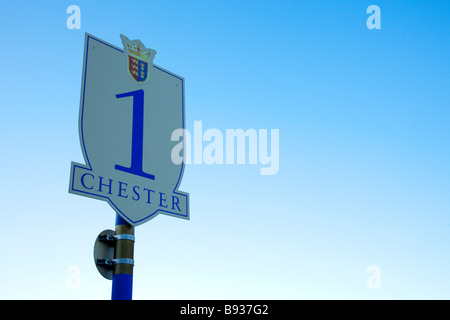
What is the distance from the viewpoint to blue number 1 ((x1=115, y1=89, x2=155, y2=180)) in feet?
19.5

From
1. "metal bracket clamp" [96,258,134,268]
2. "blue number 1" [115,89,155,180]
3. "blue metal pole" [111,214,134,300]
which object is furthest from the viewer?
"blue number 1" [115,89,155,180]

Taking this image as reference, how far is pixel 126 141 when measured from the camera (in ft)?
19.6

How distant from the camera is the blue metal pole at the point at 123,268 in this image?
215 inches

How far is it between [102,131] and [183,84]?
1461 mm

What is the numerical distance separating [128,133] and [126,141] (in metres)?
0.11

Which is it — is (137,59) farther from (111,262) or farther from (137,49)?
(111,262)

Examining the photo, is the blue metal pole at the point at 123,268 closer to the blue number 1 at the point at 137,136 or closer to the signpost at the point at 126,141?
the signpost at the point at 126,141

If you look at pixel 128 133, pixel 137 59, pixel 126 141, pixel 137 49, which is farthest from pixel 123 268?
pixel 137 49

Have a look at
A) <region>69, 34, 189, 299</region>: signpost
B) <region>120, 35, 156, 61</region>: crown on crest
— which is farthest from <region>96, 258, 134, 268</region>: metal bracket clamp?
<region>120, 35, 156, 61</region>: crown on crest

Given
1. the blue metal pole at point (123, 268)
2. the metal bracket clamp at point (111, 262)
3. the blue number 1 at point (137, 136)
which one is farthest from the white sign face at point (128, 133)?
the metal bracket clamp at point (111, 262)

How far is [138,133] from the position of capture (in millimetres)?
6148

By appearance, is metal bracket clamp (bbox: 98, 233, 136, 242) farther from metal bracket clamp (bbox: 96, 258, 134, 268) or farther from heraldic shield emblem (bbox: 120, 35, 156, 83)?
heraldic shield emblem (bbox: 120, 35, 156, 83)
